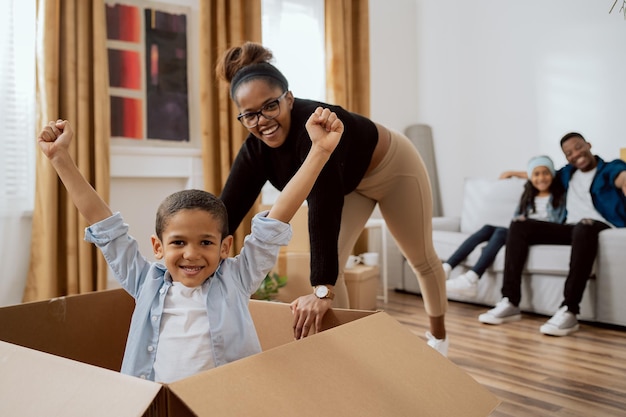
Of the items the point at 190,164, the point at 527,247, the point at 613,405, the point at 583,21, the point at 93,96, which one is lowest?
the point at 613,405

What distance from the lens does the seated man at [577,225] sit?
9.49ft

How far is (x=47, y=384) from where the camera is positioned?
0.56 metres

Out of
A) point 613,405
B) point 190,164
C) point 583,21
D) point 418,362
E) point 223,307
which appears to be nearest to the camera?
point 418,362

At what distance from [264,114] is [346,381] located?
886mm

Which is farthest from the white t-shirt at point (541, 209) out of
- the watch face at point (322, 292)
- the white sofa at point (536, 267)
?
the watch face at point (322, 292)

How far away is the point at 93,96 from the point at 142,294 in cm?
238

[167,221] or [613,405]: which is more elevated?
[167,221]

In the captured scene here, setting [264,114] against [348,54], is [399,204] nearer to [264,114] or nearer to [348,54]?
[264,114]

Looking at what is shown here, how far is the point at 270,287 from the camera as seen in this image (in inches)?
126

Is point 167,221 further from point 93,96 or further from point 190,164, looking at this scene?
point 190,164

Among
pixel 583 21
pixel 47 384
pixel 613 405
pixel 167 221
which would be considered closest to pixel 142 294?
pixel 167 221

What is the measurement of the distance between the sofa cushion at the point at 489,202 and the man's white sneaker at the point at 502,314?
847 millimetres

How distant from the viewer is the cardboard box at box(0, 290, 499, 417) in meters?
0.50

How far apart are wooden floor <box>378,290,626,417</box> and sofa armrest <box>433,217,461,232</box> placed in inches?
34.4
